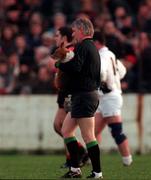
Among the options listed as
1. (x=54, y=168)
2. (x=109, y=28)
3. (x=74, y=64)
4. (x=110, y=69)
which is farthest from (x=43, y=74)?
(x=74, y=64)

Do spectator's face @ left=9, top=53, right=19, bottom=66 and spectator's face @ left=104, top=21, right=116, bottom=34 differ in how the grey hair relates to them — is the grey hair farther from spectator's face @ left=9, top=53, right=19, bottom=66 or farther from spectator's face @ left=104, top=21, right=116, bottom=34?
spectator's face @ left=9, top=53, right=19, bottom=66

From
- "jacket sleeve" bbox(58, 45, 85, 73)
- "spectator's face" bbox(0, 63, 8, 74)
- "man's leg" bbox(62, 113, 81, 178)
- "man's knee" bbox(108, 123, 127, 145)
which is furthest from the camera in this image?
"spectator's face" bbox(0, 63, 8, 74)

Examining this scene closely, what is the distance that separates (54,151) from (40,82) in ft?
5.36

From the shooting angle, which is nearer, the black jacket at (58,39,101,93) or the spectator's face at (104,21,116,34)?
the black jacket at (58,39,101,93)

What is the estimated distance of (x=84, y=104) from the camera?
11500 mm

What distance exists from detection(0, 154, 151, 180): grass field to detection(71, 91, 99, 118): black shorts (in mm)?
991

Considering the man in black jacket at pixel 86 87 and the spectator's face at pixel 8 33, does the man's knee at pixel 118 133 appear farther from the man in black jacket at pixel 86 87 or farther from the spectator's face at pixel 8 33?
the spectator's face at pixel 8 33

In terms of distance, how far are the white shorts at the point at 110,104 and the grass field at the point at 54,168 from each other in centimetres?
95

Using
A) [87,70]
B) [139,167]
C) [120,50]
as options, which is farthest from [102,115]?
[87,70]

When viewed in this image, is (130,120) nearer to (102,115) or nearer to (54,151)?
(54,151)

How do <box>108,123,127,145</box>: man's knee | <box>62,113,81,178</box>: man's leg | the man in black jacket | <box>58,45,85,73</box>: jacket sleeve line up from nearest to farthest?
1. <box>58,45,85,73</box>: jacket sleeve
2. the man in black jacket
3. <box>62,113,81,178</box>: man's leg
4. <box>108,123,127,145</box>: man's knee

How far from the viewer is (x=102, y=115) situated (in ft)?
49.9

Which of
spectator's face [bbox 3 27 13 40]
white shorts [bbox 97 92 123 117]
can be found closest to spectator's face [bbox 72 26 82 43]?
white shorts [bbox 97 92 123 117]

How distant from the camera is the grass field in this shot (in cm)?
1227
